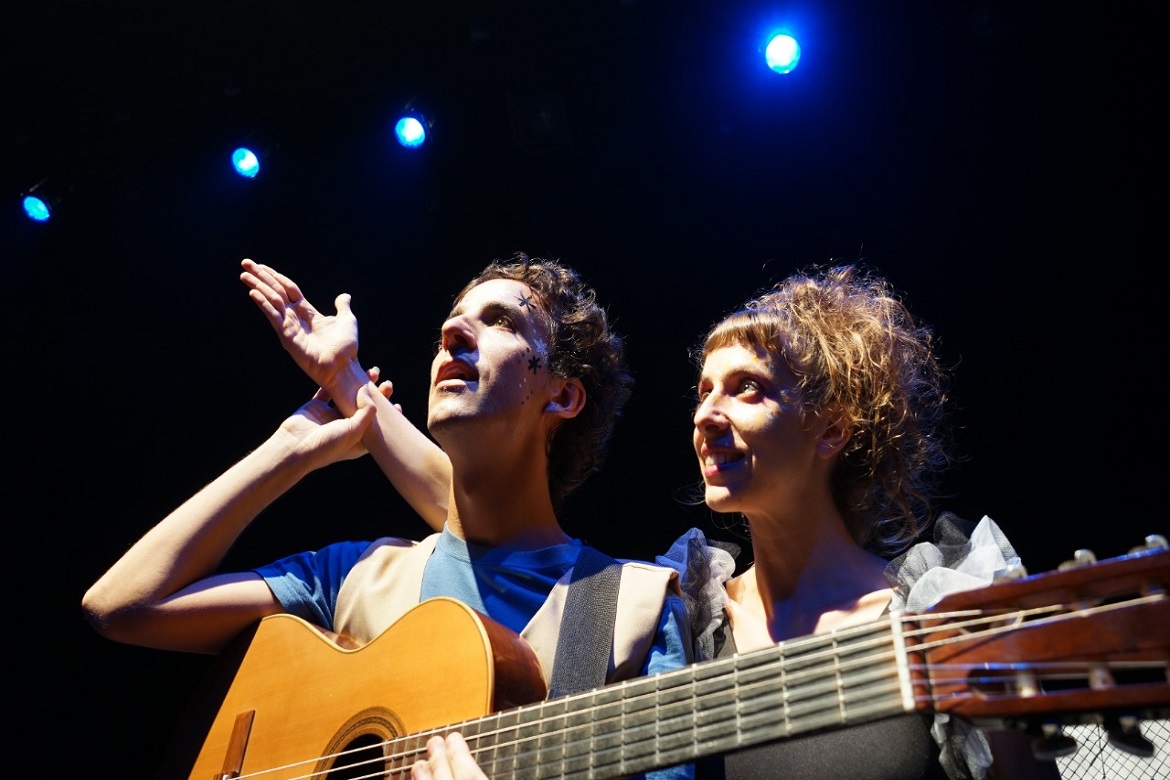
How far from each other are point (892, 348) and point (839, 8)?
1.35 metres

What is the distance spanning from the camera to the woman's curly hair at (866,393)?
2416mm

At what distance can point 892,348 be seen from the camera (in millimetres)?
2555

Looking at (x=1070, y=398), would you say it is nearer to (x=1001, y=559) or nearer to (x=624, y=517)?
(x=1001, y=559)

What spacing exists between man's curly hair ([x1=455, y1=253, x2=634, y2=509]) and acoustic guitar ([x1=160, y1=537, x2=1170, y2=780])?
0.97m

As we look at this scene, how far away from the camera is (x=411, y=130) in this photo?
12.3 ft

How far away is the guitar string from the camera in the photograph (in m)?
Result: 1.32

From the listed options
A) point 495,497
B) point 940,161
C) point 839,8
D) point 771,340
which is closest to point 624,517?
point 495,497

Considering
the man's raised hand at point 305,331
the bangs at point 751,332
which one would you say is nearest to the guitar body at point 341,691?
the man's raised hand at point 305,331

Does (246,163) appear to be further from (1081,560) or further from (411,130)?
(1081,560)

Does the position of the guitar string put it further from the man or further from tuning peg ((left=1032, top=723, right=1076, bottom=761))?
the man

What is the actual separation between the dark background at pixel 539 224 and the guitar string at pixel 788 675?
1556 mm

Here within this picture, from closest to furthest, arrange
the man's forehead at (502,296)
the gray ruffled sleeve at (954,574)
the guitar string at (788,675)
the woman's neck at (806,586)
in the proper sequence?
1. the guitar string at (788,675)
2. the gray ruffled sleeve at (954,574)
3. the woman's neck at (806,586)
4. the man's forehead at (502,296)

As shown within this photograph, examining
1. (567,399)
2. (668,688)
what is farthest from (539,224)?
(668,688)

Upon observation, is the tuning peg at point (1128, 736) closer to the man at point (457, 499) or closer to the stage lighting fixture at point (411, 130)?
the man at point (457, 499)
